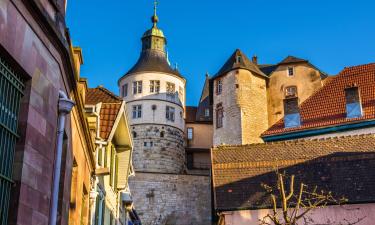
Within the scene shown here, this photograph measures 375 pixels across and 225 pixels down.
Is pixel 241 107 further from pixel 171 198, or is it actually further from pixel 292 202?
pixel 292 202

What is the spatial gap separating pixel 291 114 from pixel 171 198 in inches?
958

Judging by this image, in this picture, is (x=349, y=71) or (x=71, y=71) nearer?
(x=71, y=71)

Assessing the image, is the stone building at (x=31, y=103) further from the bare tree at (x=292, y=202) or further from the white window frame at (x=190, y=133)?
the white window frame at (x=190, y=133)

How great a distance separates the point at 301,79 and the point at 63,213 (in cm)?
4385

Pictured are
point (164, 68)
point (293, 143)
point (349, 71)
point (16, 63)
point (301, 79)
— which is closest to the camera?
point (16, 63)

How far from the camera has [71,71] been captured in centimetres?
932

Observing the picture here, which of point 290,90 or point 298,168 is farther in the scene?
point 290,90

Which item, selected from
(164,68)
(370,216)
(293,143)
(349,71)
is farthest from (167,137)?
(370,216)

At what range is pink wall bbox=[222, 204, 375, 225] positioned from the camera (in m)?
17.2

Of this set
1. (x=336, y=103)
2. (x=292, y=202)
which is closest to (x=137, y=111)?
(x=336, y=103)

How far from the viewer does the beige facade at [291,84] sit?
51094 millimetres

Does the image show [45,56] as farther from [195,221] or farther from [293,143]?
[195,221]

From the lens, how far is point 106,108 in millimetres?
16250

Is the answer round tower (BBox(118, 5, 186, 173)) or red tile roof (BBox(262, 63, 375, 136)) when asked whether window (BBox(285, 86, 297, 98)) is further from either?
red tile roof (BBox(262, 63, 375, 136))
